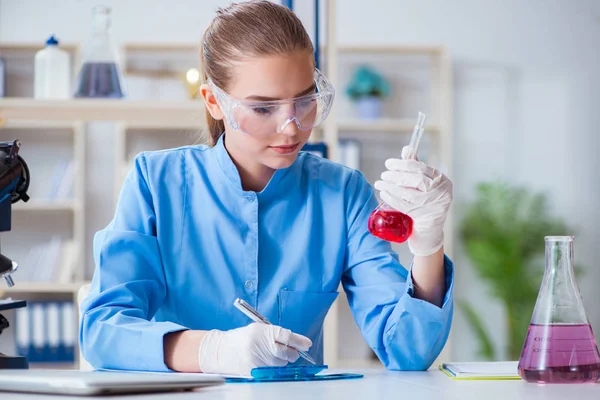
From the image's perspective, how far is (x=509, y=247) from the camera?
463 cm

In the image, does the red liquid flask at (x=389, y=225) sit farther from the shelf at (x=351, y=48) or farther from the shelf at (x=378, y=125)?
the shelf at (x=351, y=48)

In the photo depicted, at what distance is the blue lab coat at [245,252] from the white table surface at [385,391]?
0.26 metres

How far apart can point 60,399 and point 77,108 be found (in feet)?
5.58

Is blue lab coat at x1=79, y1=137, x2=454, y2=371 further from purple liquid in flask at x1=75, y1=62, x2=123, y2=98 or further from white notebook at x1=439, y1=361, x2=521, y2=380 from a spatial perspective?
purple liquid in flask at x1=75, y1=62, x2=123, y2=98

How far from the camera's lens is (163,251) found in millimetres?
1428

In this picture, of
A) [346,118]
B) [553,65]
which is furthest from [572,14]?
[346,118]

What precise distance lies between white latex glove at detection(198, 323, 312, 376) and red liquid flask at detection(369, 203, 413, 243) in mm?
197

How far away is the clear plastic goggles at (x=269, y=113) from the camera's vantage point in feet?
4.36

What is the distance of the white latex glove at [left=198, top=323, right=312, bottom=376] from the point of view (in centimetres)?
113

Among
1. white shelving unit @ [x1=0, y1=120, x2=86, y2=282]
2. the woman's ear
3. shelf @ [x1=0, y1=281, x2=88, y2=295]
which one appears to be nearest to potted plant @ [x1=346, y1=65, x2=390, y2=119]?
white shelving unit @ [x1=0, y1=120, x2=86, y2=282]

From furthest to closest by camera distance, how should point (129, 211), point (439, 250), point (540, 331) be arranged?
point (129, 211)
point (439, 250)
point (540, 331)

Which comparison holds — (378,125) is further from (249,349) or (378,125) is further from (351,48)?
(249,349)

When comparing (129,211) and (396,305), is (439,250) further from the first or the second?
(129,211)

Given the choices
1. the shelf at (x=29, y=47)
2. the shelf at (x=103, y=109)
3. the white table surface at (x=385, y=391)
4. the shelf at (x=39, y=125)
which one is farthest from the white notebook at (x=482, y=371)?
the shelf at (x=29, y=47)
